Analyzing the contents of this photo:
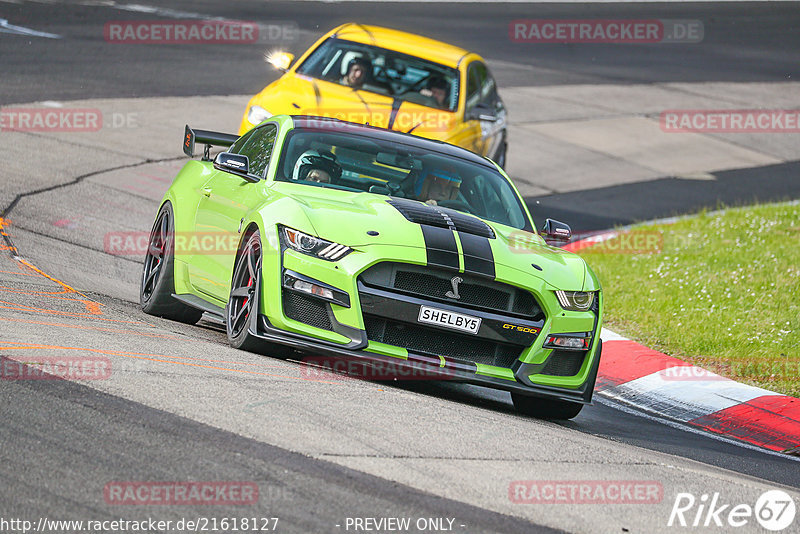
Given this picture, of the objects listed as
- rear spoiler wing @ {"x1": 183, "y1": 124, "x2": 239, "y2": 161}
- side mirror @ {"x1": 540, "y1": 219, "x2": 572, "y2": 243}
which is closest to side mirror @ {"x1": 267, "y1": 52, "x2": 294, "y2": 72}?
rear spoiler wing @ {"x1": 183, "y1": 124, "x2": 239, "y2": 161}

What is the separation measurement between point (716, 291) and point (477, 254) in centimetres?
497

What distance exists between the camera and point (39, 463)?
173 inches

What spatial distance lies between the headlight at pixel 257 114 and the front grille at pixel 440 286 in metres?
5.71

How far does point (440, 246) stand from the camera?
6.83m

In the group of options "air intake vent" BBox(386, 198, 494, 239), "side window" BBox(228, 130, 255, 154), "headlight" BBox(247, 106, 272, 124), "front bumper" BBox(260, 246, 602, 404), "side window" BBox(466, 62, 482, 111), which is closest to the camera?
"front bumper" BBox(260, 246, 602, 404)

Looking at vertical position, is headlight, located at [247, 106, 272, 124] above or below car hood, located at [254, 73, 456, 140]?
below

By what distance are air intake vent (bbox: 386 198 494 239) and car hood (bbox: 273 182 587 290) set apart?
57 millimetres

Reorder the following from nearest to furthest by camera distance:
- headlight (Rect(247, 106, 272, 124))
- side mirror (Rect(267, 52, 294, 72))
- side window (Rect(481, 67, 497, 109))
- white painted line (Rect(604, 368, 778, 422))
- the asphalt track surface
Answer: the asphalt track surface < white painted line (Rect(604, 368, 778, 422)) < headlight (Rect(247, 106, 272, 124)) < side mirror (Rect(267, 52, 294, 72)) < side window (Rect(481, 67, 497, 109))

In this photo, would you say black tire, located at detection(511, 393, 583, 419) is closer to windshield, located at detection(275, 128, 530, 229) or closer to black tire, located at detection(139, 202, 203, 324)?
windshield, located at detection(275, 128, 530, 229)

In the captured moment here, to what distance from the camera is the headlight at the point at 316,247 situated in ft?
21.9

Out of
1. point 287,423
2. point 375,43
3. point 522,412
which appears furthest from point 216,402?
point 375,43

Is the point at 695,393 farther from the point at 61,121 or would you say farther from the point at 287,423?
the point at 61,121

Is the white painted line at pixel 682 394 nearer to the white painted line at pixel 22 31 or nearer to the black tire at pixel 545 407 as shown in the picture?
the black tire at pixel 545 407

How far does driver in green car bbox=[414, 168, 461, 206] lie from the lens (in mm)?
8062
